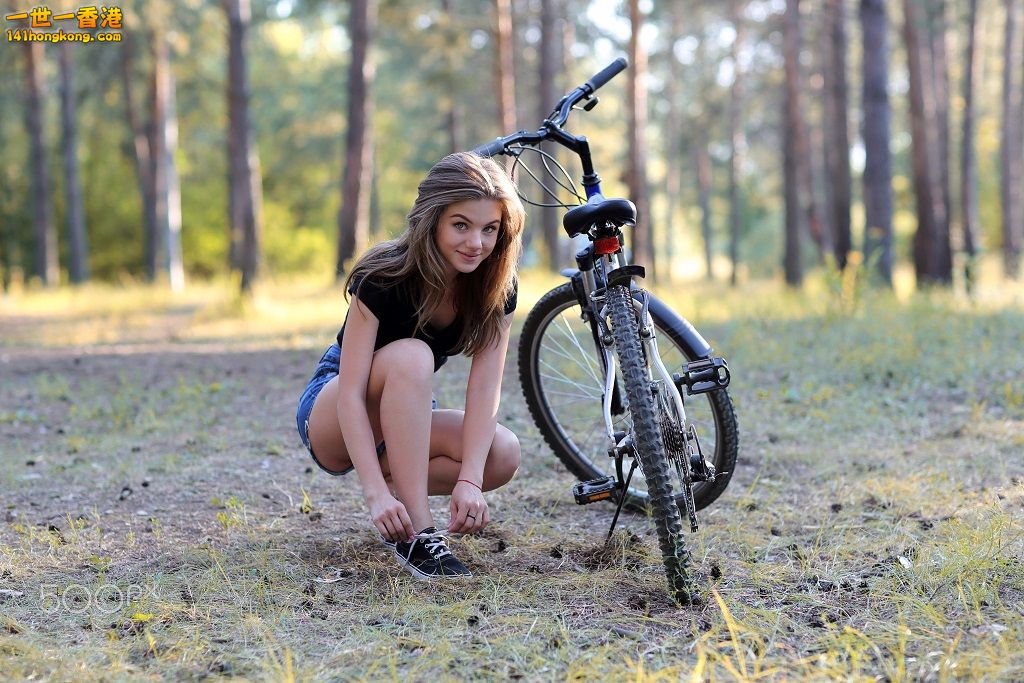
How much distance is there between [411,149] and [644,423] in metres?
28.2

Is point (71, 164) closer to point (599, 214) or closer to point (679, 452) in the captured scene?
point (599, 214)

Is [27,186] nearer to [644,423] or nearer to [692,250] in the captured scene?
[644,423]

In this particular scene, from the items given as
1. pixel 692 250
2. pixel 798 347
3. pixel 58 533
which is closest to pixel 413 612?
pixel 58 533

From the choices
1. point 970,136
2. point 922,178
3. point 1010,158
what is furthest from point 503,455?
point 1010,158

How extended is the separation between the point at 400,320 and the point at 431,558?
750 millimetres

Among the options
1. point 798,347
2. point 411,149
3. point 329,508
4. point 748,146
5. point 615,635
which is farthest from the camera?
point 748,146

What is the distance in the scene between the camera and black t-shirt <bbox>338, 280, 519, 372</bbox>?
2.89 meters

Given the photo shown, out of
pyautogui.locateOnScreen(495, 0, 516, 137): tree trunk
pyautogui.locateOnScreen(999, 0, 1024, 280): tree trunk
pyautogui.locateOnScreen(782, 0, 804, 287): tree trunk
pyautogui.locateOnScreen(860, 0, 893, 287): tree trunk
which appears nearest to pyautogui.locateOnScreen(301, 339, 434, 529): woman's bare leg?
pyautogui.locateOnScreen(860, 0, 893, 287): tree trunk

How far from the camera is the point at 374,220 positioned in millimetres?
30625

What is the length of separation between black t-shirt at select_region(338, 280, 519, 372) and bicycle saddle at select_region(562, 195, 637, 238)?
0.35 m

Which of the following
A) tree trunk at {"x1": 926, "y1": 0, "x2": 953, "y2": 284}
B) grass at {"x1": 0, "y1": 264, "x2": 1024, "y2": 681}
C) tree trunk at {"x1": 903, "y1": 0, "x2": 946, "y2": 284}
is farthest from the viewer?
tree trunk at {"x1": 926, "y1": 0, "x2": 953, "y2": 284}

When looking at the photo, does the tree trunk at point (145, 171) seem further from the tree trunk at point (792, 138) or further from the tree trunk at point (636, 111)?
the tree trunk at point (792, 138)

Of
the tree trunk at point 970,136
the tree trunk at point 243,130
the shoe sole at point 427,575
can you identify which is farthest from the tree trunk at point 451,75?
the shoe sole at point 427,575

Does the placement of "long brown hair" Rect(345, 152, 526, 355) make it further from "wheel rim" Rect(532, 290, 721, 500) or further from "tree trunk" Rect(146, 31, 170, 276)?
"tree trunk" Rect(146, 31, 170, 276)
